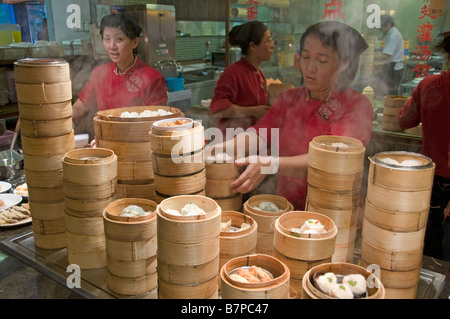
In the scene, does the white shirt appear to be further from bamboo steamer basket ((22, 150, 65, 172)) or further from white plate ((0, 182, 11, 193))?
white plate ((0, 182, 11, 193))

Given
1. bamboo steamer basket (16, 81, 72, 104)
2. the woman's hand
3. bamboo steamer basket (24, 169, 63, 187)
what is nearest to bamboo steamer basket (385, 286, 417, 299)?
the woman's hand

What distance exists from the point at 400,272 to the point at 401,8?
11.8 ft

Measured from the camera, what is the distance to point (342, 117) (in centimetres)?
198

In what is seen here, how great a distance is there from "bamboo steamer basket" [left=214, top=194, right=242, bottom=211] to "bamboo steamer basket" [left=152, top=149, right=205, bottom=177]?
11.8 inches

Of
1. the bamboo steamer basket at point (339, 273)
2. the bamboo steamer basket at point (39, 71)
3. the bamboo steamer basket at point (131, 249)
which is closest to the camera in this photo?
the bamboo steamer basket at point (339, 273)

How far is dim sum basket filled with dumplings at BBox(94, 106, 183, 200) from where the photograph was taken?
1.75 meters

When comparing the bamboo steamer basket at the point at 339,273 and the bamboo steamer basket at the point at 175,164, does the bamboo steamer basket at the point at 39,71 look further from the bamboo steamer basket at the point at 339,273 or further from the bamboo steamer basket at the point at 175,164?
the bamboo steamer basket at the point at 339,273

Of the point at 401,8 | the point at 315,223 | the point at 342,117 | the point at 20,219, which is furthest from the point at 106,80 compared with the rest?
the point at 401,8

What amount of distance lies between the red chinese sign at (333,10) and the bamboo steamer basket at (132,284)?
2807mm

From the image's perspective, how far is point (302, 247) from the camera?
4.26 feet

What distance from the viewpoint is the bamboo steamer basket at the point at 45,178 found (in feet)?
5.95

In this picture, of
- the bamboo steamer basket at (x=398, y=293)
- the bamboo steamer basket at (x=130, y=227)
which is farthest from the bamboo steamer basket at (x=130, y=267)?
the bamboo steamer basket at (x=398, y=293)

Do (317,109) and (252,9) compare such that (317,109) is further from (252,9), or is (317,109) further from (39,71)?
(252,9)
